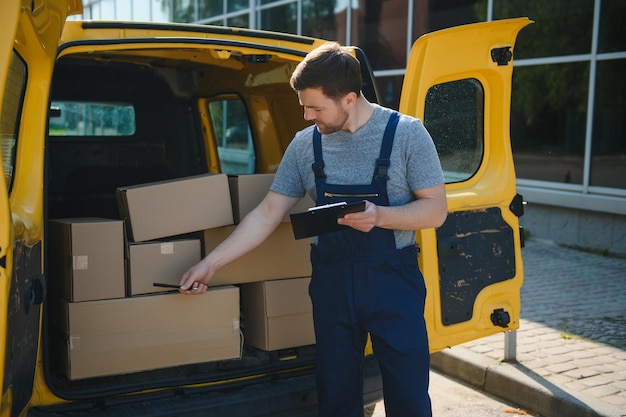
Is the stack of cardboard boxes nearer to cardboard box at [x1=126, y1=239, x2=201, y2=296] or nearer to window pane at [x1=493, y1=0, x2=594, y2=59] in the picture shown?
cardboard box at [x1=126, y1=239, x2=201, y2=296]

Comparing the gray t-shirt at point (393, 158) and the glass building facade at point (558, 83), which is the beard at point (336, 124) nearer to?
the gray t-shirt at point (393, 158)

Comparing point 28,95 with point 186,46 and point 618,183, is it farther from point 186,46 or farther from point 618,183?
point 618,183

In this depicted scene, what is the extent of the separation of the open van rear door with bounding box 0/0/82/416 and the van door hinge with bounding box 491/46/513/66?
6.46 ft

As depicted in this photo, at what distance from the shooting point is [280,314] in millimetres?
3395

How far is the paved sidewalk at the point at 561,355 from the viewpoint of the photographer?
398cm

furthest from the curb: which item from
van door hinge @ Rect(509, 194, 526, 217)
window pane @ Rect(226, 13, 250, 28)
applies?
window pane @ Rect(226, 13, 250, 28)

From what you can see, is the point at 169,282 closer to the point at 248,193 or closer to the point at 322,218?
the point at 248,193

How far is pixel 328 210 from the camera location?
254cm

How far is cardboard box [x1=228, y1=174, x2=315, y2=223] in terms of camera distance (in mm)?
3432

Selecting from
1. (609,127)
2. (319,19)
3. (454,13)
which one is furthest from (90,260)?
(319,19)

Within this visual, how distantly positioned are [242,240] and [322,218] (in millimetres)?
591

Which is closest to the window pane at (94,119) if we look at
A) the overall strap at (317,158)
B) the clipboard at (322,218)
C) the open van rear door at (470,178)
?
the open van rear door at (470,178)

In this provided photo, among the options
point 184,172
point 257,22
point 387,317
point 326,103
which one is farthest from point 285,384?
point 257,22

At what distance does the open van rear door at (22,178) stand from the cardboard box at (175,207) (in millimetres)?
582
